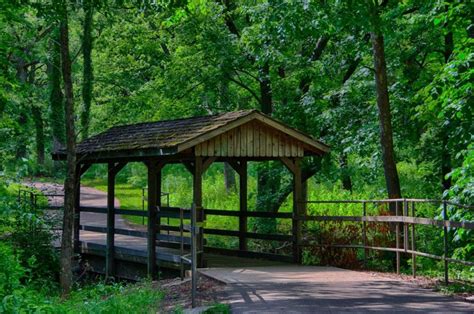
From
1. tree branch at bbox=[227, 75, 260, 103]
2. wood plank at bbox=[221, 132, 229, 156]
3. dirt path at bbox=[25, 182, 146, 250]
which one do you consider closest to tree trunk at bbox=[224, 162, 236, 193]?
dirt path at bbox=[25, 182, 146, 250]

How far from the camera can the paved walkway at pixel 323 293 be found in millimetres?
8945

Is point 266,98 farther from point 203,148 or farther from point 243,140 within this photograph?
point 203,148

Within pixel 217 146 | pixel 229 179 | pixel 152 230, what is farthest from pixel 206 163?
pixel 229 179

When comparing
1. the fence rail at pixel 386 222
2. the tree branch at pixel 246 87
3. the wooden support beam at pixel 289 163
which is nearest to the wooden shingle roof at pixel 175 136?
the wooden support beam at pixel 289 163

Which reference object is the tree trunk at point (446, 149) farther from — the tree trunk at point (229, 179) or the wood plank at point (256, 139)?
the tree trunk at point (229, 179)

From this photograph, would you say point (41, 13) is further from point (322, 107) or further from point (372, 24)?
point (322, 107)

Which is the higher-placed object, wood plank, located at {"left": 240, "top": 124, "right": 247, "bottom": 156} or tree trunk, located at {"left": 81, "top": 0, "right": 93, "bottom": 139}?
tree trunk, located at {"left": 81, "top": 0, "right": 93, "bottom": 139}

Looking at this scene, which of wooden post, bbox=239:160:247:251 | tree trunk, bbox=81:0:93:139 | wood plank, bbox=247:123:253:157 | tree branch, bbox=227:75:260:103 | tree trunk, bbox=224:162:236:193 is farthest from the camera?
tree trunk, bbox=224:162:236:193

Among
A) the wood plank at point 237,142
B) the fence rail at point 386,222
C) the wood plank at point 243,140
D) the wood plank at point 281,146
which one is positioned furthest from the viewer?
the wood plank at point 281,146

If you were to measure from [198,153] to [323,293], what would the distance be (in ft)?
13.9

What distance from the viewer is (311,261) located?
1483 cm

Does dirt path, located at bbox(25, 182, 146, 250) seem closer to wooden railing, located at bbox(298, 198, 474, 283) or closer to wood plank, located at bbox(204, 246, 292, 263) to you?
wood plank, located at bbox(204, 246, 292, 263)

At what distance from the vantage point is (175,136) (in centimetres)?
1376

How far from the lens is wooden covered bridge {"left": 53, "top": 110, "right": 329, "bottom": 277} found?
13328mm
